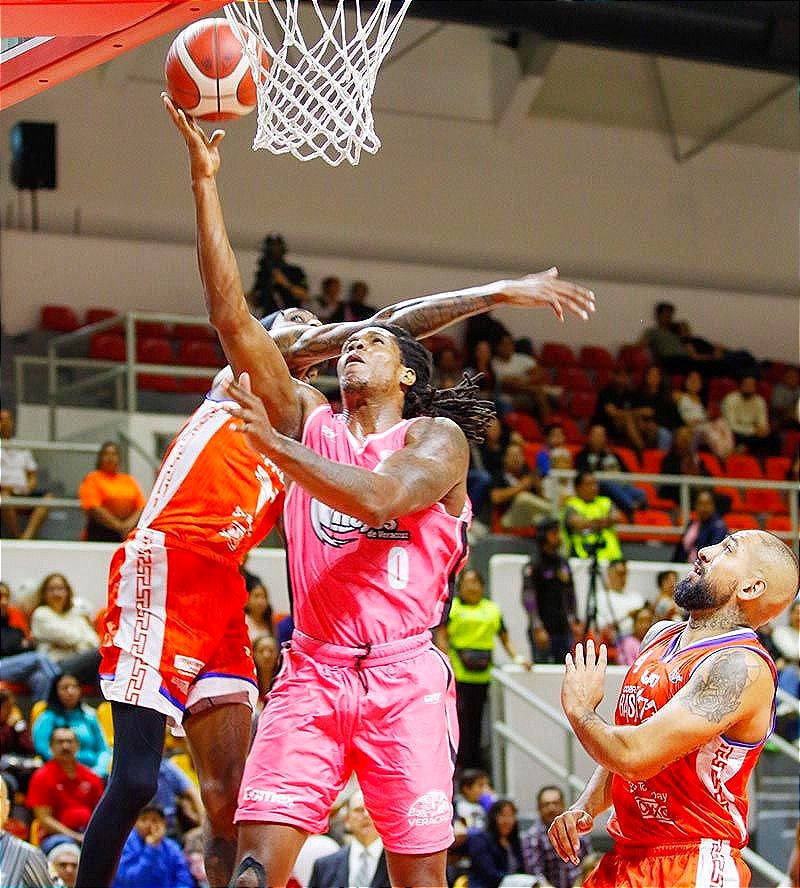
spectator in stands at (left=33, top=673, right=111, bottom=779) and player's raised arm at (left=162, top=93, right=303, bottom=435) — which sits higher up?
player's raised arm at (left=162, top=93, right=303, bottom=435)

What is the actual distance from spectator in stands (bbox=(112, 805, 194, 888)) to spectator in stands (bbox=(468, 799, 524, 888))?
1.91 metres

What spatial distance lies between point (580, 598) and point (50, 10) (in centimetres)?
922

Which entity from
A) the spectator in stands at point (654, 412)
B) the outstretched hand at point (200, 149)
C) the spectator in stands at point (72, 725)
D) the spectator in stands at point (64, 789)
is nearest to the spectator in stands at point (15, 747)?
the spectator in stands at point (72, 725)

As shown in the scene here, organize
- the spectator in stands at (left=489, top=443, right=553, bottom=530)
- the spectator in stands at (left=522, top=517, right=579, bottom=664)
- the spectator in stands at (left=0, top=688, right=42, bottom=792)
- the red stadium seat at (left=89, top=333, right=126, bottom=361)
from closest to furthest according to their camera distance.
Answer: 1. the spectator in stands at (left=0, top=688, right=42, bottom=792)
2. the spectator in stands at (left=522, top=517, right=579, bottom=664)
3. the spectator in stands at (left=489, top=443, right=553, bottom=530)
4. the red stadium seat at (left=89, top=333, right=126, bottom=361)

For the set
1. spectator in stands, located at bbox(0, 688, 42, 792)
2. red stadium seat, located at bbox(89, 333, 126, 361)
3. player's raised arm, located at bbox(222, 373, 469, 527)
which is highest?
red stadium seat, located at bbox(89, 333, 126, 361)

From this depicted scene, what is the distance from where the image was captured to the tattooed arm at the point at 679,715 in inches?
167

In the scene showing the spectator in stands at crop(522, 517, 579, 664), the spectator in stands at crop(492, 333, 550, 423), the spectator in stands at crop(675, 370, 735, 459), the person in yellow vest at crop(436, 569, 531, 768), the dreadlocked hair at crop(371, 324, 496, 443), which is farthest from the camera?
the spectator in stands at crop(675, 370, 735, 459)

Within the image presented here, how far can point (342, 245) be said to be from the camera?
18484 mm

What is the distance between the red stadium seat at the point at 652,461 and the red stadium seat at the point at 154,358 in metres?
4.70

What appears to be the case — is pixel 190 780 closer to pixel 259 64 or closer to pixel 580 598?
pixel 580 598

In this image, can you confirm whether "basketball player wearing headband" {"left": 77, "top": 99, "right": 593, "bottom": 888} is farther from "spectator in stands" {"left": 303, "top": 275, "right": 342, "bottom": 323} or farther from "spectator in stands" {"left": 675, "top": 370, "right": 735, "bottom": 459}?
"spectator in stands" {"left": 675, "top": 370, "right": 735, "bottom": 459}

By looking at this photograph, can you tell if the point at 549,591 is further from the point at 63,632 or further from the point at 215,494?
the point at 215,494

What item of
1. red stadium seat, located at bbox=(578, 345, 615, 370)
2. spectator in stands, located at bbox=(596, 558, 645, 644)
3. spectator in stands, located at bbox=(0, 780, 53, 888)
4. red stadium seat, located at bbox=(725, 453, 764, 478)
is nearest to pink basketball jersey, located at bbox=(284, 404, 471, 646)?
spectator in stands, located at bbox=(0, 780, 53, 888)

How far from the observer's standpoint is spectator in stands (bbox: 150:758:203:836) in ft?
30.3
